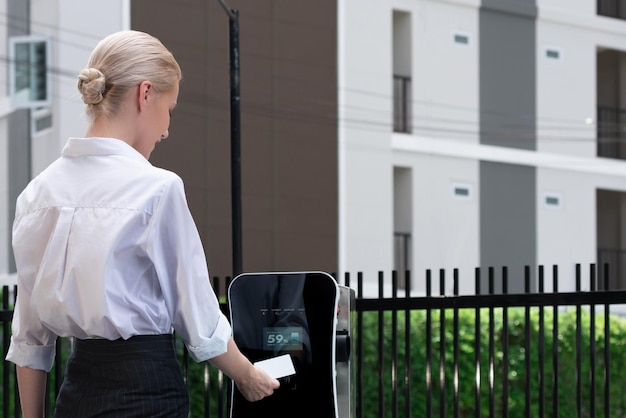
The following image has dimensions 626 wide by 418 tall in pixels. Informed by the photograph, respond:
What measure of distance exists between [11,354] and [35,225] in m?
0.32

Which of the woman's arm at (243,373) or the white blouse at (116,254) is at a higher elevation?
the white blouse at (116,254)

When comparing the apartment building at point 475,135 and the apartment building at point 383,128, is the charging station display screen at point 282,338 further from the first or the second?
the apartment building at point 475,135

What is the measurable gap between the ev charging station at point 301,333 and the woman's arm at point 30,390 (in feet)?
5.05

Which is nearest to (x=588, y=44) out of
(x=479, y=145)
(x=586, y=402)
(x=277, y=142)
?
(x=479, y=145)

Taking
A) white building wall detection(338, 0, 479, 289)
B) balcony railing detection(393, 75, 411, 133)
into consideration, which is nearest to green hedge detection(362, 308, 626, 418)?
white building wall detection(338, 0, 479, 289)

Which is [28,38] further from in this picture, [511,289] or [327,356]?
[327,356]

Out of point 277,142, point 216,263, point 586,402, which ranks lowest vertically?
point 586,402

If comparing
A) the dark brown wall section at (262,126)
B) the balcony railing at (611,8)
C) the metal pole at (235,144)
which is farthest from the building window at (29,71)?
the balcony railing at (611,8)

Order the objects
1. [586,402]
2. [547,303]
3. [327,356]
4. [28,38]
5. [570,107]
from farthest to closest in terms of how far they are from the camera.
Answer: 1. [570,107]
2. [28,38]
3. [586,402]
4. [547,303]
5. [327,356]

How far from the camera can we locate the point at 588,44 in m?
23.1

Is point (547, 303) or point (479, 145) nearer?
point (547, 303)

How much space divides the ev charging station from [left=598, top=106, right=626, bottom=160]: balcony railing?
66.5 ft

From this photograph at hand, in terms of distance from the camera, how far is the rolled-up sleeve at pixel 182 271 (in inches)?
94.9

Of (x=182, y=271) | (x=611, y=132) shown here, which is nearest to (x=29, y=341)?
(x=182, y=271)
